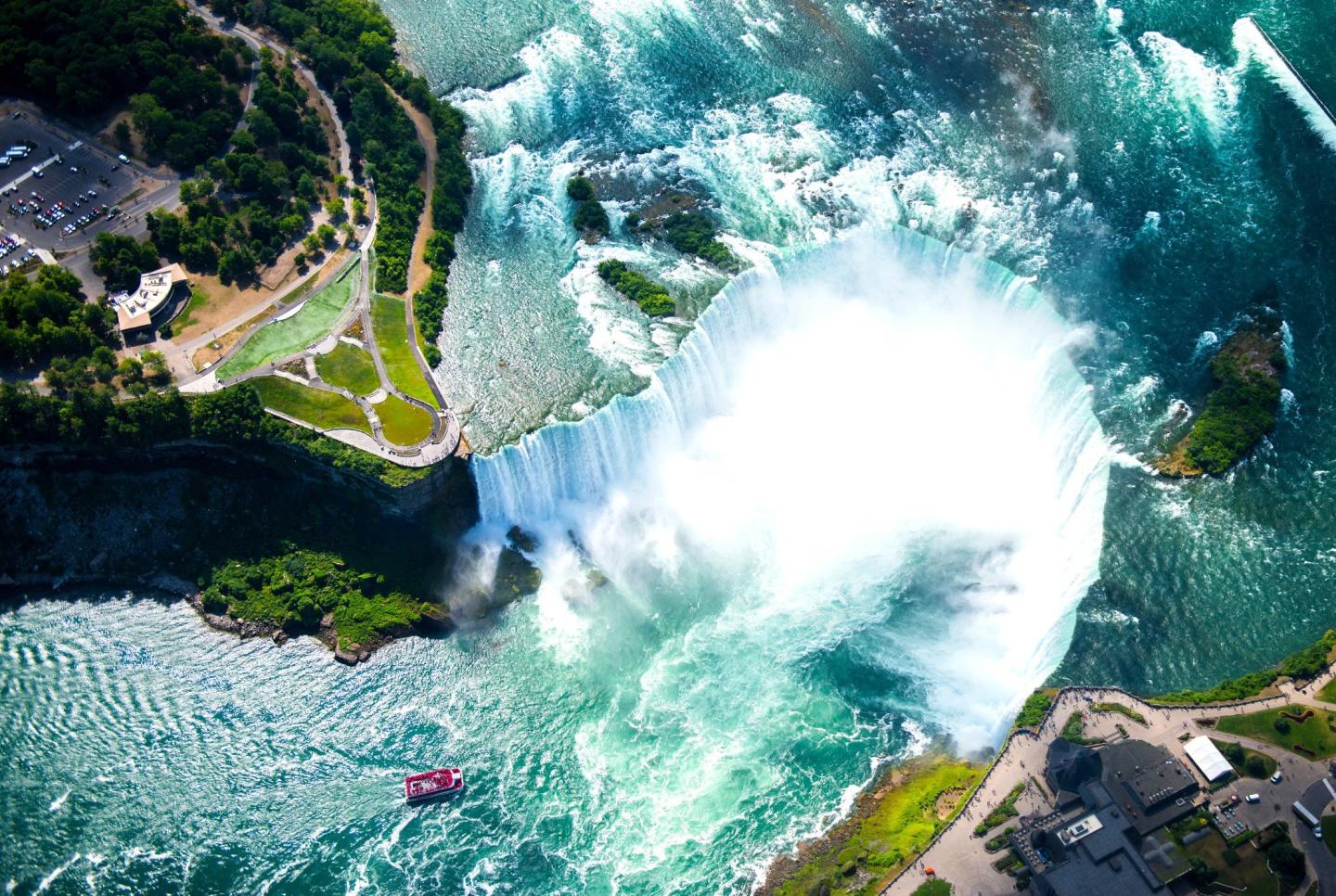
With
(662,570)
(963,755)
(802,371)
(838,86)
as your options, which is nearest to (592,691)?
(662,570)

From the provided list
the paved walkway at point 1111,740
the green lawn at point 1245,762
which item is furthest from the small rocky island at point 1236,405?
the green lawn at point 1245,762

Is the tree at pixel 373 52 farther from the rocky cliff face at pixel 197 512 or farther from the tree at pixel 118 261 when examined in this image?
the rocky cliff face at pixel 197 512

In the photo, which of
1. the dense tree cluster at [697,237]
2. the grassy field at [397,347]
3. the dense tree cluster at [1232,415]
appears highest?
the dense tree cluster at [1232,415]

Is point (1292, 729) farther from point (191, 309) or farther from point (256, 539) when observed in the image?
point (191, 309)

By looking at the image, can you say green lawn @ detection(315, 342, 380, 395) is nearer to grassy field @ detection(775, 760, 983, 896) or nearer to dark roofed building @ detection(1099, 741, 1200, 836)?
grassy field @ detection(775, 760, 983, 896)

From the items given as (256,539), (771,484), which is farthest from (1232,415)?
(256,539)

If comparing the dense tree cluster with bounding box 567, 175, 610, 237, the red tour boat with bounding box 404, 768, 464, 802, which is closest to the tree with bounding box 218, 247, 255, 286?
the dense tree cluster with bounding box 567, 175, 610, 237

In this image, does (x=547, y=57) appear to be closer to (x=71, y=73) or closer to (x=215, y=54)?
(x=215, y=54)
